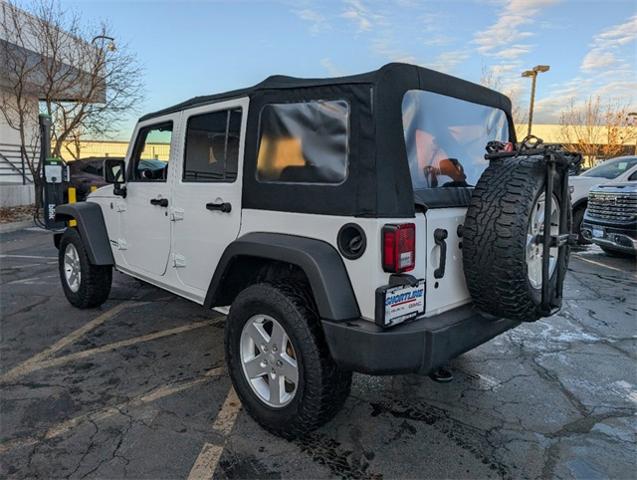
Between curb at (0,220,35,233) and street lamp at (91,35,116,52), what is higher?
street lamp at (91,35,116,52)

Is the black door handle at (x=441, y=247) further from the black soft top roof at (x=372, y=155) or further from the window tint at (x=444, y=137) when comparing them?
the window tint at (x=444, y=137)

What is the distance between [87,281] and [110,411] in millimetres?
2160

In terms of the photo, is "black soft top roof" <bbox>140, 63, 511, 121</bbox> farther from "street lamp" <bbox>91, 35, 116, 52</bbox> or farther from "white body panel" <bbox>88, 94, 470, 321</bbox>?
"street lamp" <bbox>91, 35, 116, 52</bbox>

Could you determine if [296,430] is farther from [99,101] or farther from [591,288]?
[99,101]

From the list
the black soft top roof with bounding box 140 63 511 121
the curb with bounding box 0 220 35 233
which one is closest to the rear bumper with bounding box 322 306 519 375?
the black soft top roof with bounding box 140 63 511 121

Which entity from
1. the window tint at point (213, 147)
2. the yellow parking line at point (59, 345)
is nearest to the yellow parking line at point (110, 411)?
the yellow parking line at point (59, 345)

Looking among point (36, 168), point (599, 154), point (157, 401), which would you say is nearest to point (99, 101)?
point (36, 168)

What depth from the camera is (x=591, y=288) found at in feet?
20.6

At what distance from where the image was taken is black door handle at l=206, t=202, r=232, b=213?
310 cm

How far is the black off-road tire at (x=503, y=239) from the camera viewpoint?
2.34 meters

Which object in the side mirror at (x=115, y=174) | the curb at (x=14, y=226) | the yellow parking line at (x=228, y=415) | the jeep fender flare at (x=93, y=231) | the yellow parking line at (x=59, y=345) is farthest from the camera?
the curb at (x=14, y=226)

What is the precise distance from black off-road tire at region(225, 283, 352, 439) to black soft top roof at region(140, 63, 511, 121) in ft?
3.89

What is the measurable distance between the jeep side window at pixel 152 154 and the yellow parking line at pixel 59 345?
154 cm

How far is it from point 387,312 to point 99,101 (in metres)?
15.1
